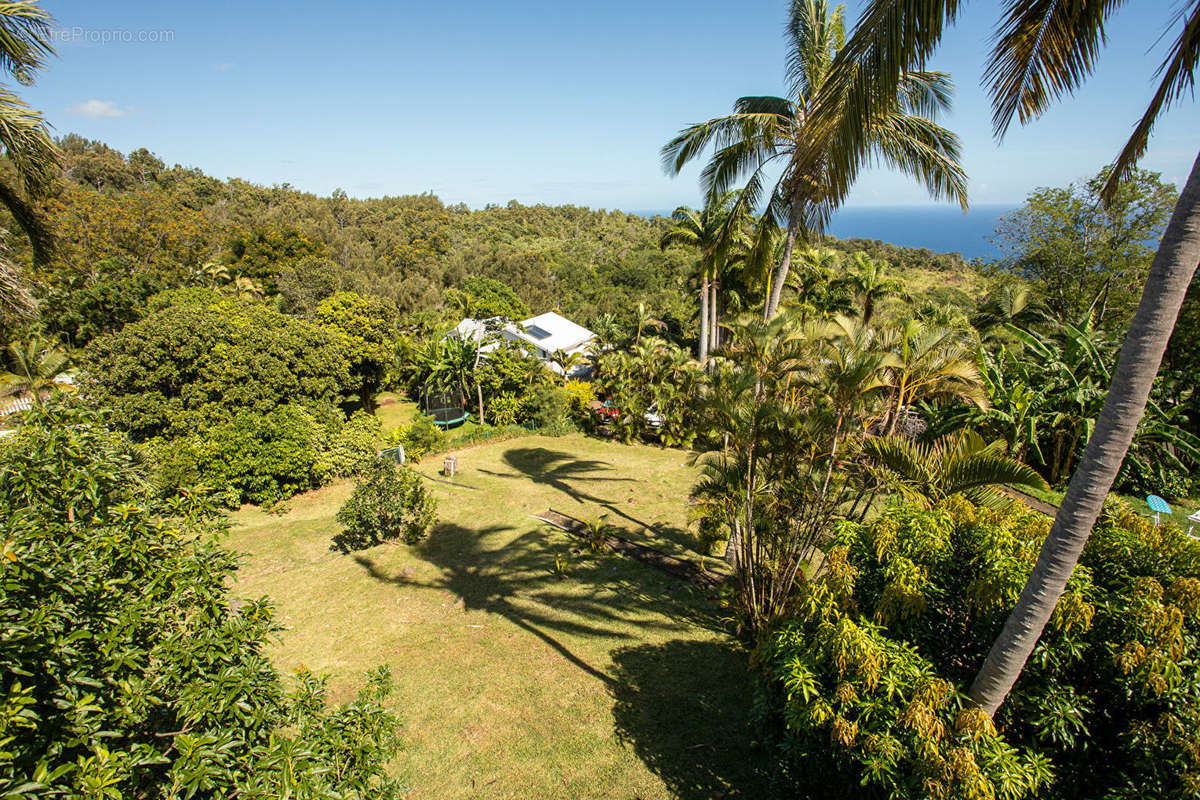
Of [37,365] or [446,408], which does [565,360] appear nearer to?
[446,408]

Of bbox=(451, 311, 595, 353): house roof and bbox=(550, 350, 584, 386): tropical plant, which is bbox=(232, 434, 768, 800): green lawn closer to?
bbox=(550, 350, 584, 386): tropical plant

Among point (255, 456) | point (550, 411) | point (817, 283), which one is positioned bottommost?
point (550, 411)

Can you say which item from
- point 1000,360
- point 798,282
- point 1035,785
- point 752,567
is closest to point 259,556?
point 752,567

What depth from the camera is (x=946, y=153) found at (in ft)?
28.7

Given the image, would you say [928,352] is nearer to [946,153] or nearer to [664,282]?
[946,153]

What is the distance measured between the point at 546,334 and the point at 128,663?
29.0 m

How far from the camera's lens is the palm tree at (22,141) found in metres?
7.77

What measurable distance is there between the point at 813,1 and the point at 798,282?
1539 cm

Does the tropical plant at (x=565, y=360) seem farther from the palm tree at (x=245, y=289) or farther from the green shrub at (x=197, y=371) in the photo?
the palm tree at (x=245, y=289)

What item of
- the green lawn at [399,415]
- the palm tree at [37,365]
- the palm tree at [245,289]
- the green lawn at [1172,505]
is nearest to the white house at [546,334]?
the green lawn at [399,415]

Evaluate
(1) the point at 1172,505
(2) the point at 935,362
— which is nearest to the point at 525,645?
(2) the point at 935,362

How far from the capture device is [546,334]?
31219 millimetres

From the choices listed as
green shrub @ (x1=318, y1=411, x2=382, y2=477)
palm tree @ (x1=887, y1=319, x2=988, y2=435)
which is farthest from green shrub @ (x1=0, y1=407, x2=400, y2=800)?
green shrub @ (x1=318, y1=411, x2=382, y2=477)

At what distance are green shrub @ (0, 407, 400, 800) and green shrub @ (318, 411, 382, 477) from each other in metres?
12.9
